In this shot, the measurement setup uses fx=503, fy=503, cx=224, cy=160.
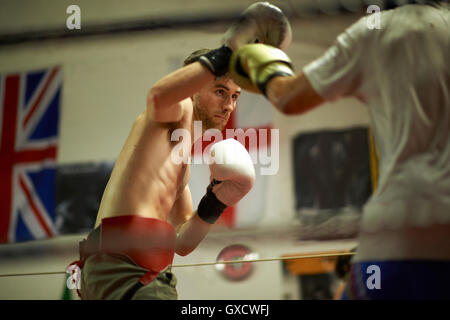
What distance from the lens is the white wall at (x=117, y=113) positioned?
2.59 meters

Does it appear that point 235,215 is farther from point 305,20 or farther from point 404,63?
point 404,63

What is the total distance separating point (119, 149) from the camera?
2.83 m

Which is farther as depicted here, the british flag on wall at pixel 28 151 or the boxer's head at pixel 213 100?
the british flag on wall at pixel 28 151

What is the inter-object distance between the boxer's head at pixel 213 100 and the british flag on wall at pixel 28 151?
1618 millimetres

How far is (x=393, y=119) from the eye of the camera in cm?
96

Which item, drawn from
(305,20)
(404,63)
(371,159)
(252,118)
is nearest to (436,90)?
(404,63)

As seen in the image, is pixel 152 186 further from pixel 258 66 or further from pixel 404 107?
pixel 404 107

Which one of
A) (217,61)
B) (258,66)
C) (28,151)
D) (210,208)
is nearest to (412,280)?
(258,66)

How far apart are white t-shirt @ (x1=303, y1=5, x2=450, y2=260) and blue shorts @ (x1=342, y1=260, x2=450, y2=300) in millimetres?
17

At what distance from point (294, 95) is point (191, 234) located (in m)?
0.82

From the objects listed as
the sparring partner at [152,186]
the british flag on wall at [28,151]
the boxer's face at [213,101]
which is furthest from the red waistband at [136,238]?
the british flag on wall at [28,151]

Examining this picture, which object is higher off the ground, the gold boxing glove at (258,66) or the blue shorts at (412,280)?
the gold boxing glove at (258,66)

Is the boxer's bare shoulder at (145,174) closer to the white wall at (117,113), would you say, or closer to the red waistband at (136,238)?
the red waistband at (136,238)
